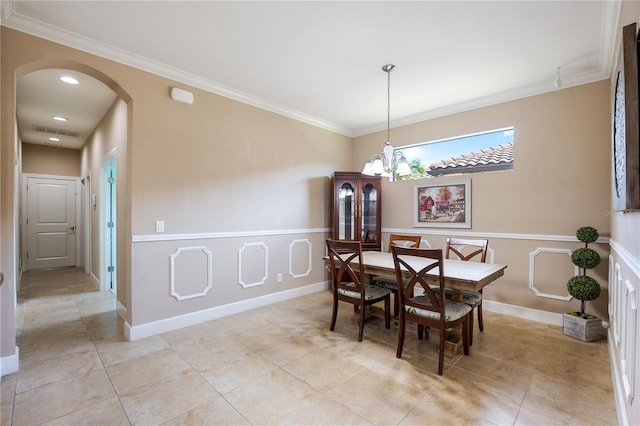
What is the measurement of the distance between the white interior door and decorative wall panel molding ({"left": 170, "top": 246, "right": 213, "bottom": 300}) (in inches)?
205

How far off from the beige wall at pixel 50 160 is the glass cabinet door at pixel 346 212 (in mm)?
6045

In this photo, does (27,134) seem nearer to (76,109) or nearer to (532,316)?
(76,109)

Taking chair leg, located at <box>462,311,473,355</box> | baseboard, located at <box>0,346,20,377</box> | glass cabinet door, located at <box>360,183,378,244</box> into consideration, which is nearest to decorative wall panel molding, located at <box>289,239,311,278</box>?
glass cabinet door, located at <box>360,183,378,244</box>

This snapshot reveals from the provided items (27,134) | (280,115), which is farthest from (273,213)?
(27,134)

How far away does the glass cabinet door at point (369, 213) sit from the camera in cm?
471

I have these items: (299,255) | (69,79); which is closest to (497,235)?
(299,255)

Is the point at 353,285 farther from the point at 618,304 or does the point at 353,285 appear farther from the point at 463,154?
the point at 463,154

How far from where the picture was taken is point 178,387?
202 centimetres

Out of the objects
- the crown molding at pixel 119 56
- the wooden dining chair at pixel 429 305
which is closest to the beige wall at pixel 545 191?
the wooden dining chair at pixel 429 305

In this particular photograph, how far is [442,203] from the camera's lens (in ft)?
13.5

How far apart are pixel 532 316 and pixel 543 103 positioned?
8.02ft

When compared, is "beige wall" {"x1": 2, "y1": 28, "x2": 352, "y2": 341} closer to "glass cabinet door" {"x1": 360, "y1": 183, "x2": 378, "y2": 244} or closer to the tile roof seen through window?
"glass cabinet door" {"x1": 360, "y1": 183, "x2": 378, "y2": 244}

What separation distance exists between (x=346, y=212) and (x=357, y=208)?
20 cm

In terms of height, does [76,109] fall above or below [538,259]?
above
